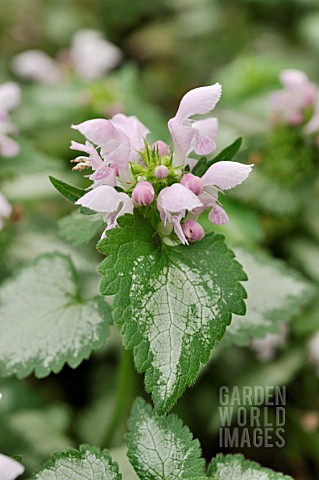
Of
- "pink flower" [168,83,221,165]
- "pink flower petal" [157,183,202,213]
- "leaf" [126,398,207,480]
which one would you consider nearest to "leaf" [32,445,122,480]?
"leaf" [126,398,207,480]

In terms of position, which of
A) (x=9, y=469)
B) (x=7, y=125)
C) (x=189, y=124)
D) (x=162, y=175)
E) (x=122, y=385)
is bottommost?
(x=9, y=469)

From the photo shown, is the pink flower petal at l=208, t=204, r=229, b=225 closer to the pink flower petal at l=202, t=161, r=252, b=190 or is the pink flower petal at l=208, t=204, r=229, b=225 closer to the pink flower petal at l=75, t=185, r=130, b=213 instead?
the pink flower petal at l=202, t=161, r=252, b=190

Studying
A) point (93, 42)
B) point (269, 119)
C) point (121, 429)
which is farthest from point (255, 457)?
point (93, 42)

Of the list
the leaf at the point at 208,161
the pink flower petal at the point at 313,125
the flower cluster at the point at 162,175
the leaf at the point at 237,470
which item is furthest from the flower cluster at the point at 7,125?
the leaf at the point at 237,470

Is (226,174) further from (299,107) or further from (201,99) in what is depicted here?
(299,107)

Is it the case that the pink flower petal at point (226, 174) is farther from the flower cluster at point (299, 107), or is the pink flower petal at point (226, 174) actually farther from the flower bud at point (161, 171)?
the flower cluster at point (299, 107)

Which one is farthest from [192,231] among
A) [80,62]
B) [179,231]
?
[80,62]

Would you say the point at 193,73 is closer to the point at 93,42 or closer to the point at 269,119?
the point at 93,42
